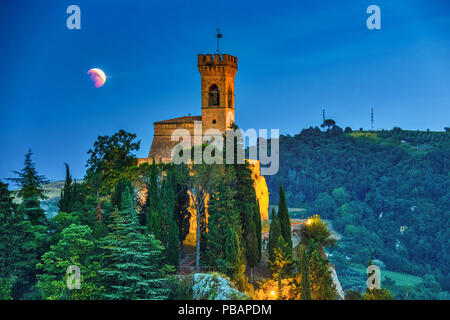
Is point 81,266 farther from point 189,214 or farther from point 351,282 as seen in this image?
point 351,282

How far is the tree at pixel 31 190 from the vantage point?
33.0 m

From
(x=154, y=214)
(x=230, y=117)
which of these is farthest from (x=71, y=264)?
(x=230, y=117)

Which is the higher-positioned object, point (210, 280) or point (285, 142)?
point (285, 142)

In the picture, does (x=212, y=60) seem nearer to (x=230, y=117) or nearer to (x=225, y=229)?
(x=230, y=117)

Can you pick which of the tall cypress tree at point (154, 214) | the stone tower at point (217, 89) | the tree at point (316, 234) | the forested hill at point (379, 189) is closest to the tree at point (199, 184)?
the tall cypress tree at point (154, 214)

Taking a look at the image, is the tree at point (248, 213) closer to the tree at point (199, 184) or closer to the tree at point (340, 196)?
the tree at point (199, 184)

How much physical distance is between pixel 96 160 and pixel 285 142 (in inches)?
3010

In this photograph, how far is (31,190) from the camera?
117 ft

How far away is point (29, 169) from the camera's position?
36.8 m

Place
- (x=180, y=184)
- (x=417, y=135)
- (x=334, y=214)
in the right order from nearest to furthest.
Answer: (x=180, y=184) < (x=334, y=214) < (x=417, y=135)

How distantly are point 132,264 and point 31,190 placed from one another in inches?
496

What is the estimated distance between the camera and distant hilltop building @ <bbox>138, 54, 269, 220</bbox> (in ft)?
139

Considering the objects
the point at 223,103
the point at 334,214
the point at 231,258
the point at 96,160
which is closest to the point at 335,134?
the point at 334,214

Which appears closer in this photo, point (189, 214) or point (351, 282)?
point (189, 214)
